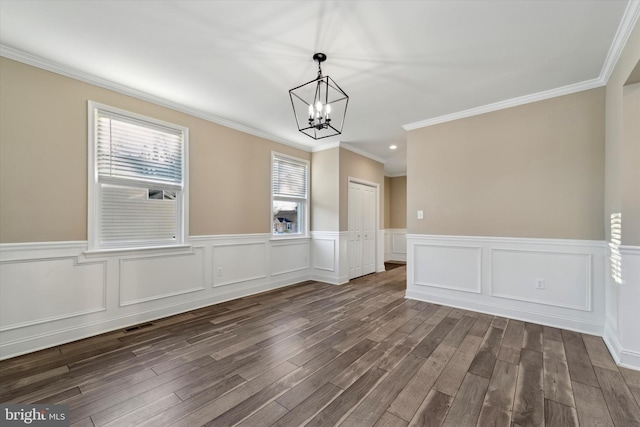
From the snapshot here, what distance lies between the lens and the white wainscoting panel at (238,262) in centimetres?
391

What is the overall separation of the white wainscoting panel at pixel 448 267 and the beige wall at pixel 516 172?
0.26 m

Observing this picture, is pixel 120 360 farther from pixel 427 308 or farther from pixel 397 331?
pixel 427 308

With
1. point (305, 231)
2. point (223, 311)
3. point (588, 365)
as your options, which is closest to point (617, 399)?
point (588, 365)

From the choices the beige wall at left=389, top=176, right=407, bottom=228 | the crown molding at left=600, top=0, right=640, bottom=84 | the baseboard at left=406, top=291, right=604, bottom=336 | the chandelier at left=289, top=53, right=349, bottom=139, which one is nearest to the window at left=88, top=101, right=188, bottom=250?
the chandelier at left=289, top=53, right=349, bottom=139

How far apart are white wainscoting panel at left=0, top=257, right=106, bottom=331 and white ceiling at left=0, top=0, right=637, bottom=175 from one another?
76.3 inches

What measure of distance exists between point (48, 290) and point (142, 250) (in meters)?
0.83

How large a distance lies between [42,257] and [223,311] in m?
1.89

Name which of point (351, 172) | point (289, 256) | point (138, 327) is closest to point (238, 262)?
point (289, 256)

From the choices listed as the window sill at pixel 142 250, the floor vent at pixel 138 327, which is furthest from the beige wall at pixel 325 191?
the floor vent at pixel 138 327

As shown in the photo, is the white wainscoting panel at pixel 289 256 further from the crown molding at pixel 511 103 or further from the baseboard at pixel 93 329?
the crown molding at pixel 511 103

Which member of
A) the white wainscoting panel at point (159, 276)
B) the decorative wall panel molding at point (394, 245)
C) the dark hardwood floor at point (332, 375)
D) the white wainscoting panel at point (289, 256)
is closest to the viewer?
the dark hardwood floor at point (332, 375)

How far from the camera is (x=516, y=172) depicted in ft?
10.8

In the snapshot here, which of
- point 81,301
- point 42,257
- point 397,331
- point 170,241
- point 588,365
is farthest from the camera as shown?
point 170,241

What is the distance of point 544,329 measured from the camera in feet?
9.69
